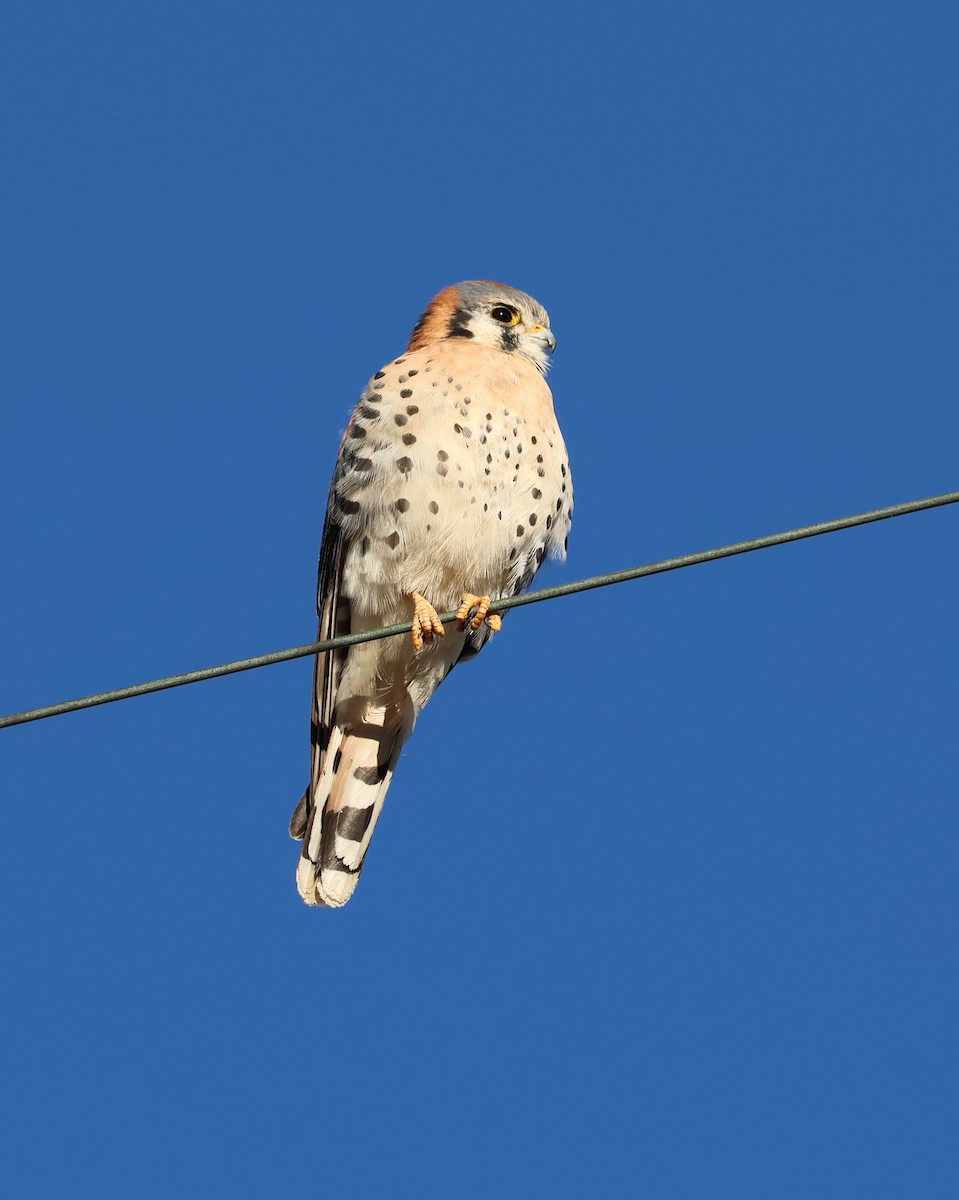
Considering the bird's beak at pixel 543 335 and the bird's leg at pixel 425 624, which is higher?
the bird's beak at pixel 543 335

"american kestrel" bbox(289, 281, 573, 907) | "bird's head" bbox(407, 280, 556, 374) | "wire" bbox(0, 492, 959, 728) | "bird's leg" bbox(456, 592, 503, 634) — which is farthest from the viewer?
"bird's head" bbox(407, 280, 556, 374)

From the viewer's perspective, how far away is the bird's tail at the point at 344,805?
5926 mm

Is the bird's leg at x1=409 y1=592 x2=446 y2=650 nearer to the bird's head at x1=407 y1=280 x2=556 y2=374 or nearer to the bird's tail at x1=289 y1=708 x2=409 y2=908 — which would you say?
the bird's tail at x1=289 y1=708 x2=409 y2=908

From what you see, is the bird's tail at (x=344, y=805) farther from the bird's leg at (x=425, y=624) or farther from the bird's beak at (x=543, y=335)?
the bird's beak at (x=543, y=335)

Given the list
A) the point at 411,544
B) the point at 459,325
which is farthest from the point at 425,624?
the point at 459,325

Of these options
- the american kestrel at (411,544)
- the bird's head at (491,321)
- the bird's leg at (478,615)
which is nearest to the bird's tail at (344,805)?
the american kestrel at (411,544)

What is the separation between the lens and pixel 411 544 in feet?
19.0

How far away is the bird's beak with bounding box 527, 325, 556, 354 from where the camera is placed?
21.3 ft

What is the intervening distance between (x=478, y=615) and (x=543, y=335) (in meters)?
1.42

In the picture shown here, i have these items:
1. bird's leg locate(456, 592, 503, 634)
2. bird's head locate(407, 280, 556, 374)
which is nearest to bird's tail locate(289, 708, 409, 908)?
bird's leg locate(456, 592, 503, 634)

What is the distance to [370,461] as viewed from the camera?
19.1 ft

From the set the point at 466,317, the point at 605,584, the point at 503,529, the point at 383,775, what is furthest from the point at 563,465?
the point at 605,584

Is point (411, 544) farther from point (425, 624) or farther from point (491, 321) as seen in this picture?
point (491, 321)

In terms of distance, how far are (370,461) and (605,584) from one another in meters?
1.98
